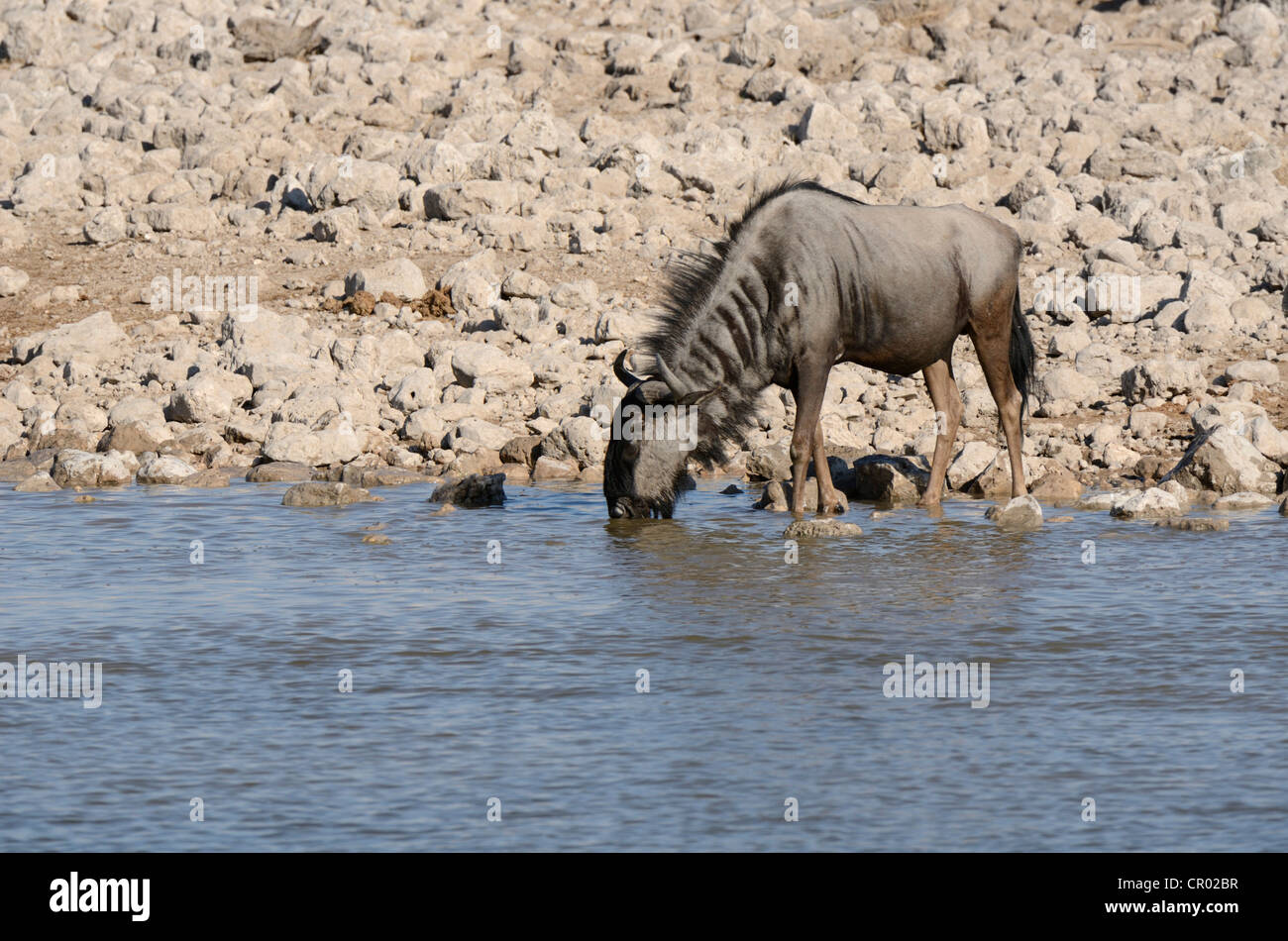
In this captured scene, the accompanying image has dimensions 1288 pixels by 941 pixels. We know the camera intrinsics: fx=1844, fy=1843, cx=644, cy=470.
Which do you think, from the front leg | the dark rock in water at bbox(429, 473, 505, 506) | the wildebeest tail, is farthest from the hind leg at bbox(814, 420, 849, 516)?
the dark rock in water at bbox(429, 473, 505, 506)

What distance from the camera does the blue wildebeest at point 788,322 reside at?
13461 millimetres

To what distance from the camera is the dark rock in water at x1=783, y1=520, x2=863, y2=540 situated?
12.9 metres

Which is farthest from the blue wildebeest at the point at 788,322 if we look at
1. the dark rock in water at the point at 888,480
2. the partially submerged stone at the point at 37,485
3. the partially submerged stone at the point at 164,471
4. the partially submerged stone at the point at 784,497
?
the partially submerged stone at the point at 37,485

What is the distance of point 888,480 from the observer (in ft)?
48.5

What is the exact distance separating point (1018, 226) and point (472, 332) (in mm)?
6877

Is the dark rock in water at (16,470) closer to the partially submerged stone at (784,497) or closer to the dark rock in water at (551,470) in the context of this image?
the dark rock in water at (551,470)

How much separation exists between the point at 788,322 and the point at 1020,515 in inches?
86.0

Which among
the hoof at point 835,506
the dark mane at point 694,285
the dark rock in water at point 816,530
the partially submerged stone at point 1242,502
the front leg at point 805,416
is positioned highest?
the dark mane at point 694,285

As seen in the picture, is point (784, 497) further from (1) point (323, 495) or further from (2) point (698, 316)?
(1) point (323, 495)

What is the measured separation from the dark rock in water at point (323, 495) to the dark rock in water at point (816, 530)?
3.74 metres

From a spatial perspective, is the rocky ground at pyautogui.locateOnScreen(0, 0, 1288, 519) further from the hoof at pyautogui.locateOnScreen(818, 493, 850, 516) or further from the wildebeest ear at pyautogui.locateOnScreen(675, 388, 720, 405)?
the wildebeest ear at pyautogui.locateOnScreen(675, 388, 720, 405)

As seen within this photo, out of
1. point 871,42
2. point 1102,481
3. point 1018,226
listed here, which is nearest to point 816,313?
point 1102,481

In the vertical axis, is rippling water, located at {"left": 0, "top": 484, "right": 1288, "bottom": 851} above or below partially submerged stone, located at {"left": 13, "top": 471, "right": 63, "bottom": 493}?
below

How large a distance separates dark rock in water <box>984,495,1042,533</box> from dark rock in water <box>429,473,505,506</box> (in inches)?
153
